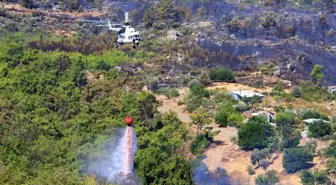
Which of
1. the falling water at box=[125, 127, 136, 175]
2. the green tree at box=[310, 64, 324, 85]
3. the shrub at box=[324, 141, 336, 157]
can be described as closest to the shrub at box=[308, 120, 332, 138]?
the shrub at box=[324, 141, 336, 157]

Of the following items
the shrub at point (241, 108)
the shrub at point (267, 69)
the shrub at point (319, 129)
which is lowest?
the shrub at point (267, 69)

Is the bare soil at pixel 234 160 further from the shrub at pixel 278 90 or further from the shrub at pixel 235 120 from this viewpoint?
the shrub at pixel 278 90

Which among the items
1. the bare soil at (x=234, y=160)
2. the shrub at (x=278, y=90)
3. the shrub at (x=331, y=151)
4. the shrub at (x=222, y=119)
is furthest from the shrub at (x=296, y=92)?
the shrub at (x=331, y=151)

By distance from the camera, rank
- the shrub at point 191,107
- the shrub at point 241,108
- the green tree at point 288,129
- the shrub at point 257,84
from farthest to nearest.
Answer: the shrub at point 257,84 < the shrub at point 191,107 < the shrub at point 241,108 < the green tree at point 288,129

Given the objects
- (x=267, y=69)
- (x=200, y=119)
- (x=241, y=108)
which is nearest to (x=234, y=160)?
(x=200, y=119)

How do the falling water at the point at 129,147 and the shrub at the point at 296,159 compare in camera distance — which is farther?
the shrub at the point at 296,159

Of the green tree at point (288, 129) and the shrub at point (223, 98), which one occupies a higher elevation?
the green tree at point (288, 129)
